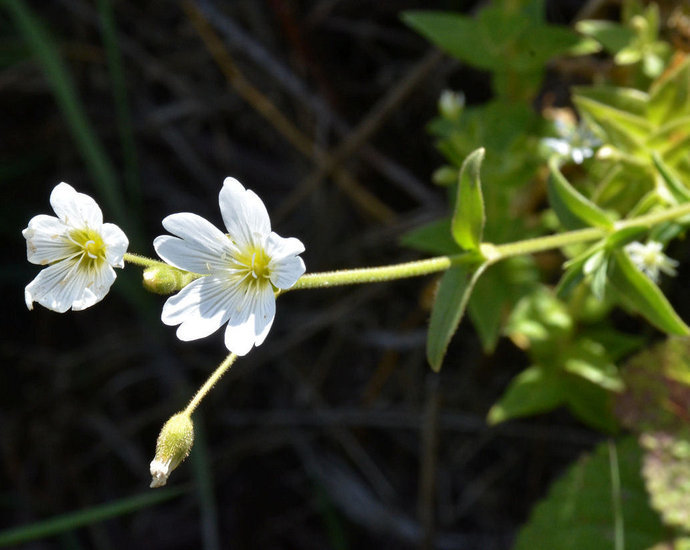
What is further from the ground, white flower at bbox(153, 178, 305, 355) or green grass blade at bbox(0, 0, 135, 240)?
green grass blade at bbox(0, 0, 135, 240)

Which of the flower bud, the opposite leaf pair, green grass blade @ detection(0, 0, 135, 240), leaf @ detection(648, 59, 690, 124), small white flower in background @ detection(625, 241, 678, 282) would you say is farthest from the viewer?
green grass blade @ detection(0, 0, 135, 240)

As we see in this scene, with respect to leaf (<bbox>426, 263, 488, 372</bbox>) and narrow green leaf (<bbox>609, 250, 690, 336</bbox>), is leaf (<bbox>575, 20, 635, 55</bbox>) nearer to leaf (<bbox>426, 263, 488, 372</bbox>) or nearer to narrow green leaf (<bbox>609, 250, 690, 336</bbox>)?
narrow green leaf (<bbox>609, 250, 690, 336</bbox>)

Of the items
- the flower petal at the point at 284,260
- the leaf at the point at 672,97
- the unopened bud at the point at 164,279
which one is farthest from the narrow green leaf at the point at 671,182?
the unopened bud at the point at 164,279

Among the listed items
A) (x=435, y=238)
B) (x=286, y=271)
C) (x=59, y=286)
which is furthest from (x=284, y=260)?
(x=435, y=238)

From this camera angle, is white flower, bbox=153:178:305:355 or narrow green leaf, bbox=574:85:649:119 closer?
white flower, bbox=153:178:305:355

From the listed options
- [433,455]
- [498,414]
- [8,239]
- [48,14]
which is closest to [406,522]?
[433,455]

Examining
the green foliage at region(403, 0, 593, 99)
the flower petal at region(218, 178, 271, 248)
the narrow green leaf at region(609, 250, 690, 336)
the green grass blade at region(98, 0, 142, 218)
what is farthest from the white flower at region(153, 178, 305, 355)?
the green grass blade at region(98, 0, 142, 218)

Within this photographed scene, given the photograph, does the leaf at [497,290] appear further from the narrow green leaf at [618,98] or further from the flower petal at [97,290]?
the flower petal at [97,290]
